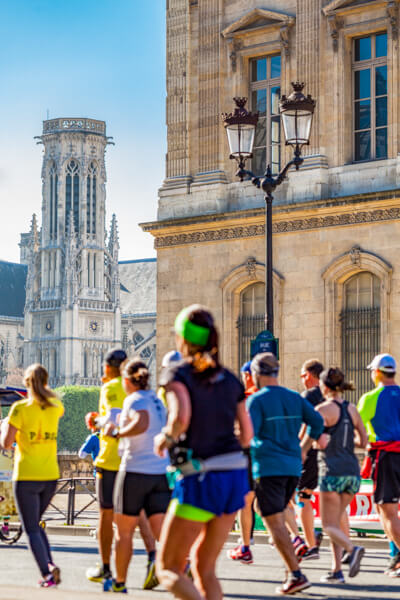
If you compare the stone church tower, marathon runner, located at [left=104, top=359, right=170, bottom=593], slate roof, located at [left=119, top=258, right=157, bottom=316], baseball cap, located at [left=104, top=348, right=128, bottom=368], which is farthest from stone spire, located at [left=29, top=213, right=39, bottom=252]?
marathon runner, located at [left=104, top=359, right=170, bottom=593]

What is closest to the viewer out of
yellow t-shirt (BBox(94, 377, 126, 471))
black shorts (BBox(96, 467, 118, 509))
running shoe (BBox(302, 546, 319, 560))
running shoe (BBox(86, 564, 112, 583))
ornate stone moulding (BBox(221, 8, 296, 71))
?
running shoe (BBox(86, 564, 112, 583))

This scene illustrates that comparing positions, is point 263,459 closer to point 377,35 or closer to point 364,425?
point 364,425

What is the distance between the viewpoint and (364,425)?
11.7 meters

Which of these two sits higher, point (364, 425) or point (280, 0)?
point (280, 0)

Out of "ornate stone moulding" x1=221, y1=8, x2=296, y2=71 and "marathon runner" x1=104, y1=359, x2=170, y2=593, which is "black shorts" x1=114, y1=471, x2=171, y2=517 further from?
"ornate stone moulding" x1=221, y1=8, x2=296, y2=71

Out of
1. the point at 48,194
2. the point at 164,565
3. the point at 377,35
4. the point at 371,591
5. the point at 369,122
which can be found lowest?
the point at 371,591

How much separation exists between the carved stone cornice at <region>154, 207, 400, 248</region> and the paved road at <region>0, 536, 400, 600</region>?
34.7 ft

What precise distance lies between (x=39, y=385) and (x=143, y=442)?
1.01 metres

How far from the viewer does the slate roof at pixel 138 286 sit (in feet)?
545

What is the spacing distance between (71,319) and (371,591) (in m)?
139

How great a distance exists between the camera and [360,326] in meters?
25.3

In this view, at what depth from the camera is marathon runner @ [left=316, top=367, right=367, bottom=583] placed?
11.1 meters

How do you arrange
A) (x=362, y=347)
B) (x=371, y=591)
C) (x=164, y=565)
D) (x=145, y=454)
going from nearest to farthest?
1. (x=164, y=565)
2. (x=145, y=454)
3. (x=371, y=591)
4. (x=362, y=347)


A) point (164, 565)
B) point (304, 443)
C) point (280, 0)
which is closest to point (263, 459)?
point (304, 443)
